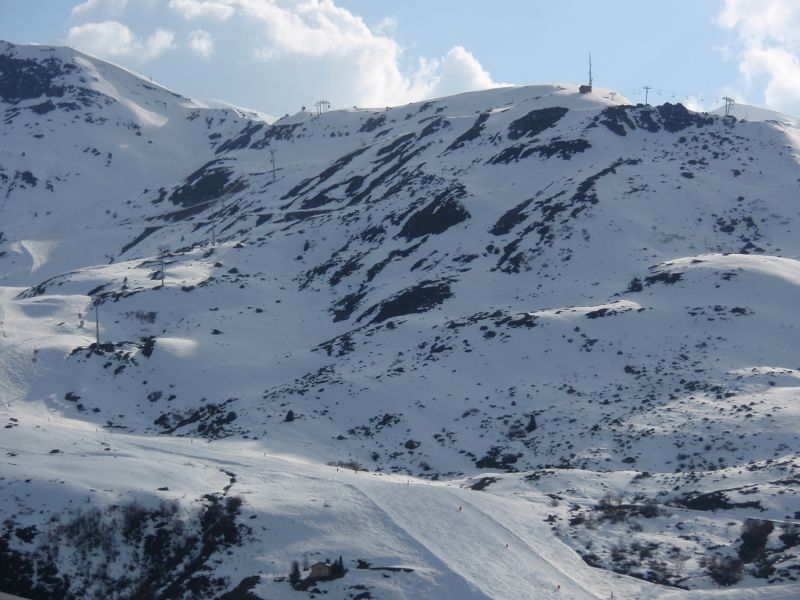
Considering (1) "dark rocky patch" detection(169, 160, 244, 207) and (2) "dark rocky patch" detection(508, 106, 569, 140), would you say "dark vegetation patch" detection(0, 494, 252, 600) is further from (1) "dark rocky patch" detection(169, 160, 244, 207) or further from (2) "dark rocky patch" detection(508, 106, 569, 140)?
(1) "dark rocky patch" detection(169, 160, 244, 207)

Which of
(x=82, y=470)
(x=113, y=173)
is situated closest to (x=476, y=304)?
(x=82, y=470)

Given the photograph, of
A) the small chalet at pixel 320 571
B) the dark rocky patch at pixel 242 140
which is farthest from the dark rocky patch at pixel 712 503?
the dark rocky patch at pixel 242 140

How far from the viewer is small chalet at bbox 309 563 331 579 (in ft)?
78.3

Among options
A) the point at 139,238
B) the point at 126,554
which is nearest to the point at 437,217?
the point at 126,554

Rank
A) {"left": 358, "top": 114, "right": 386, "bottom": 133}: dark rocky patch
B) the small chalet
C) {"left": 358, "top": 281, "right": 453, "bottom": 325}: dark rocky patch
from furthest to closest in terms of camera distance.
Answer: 1. {"left": 358, "top": 114, "right": 386, "bottom": 133}: dark rocky patch
2. {"left": 358, "top": 281, "right": 453, "bottom": 325}: dark rocky patch
3. the small chalet

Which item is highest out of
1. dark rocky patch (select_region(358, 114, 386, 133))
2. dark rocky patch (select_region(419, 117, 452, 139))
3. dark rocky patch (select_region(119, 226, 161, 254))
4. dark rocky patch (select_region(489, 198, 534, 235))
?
dark rocky patch (select_region(358, 114, 386, 133))

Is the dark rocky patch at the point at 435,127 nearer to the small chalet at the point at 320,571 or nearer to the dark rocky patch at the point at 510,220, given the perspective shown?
the dark rocky patch at the point at 510,220

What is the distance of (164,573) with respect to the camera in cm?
2531

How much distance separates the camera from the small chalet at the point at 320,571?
23.9 m

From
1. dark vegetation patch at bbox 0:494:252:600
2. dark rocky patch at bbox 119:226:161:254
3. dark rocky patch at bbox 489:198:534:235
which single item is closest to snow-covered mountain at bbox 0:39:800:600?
dark vegetation patch at bbox 0:494:252:600

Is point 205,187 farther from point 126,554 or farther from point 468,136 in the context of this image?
point 126,554

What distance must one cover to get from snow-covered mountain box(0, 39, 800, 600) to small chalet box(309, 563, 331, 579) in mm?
671

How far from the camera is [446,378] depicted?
44.2m

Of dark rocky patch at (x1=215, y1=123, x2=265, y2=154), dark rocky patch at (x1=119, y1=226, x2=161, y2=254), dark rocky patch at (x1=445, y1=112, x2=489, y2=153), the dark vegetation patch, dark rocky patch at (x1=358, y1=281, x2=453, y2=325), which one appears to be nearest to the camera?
the dark vegetation patch
